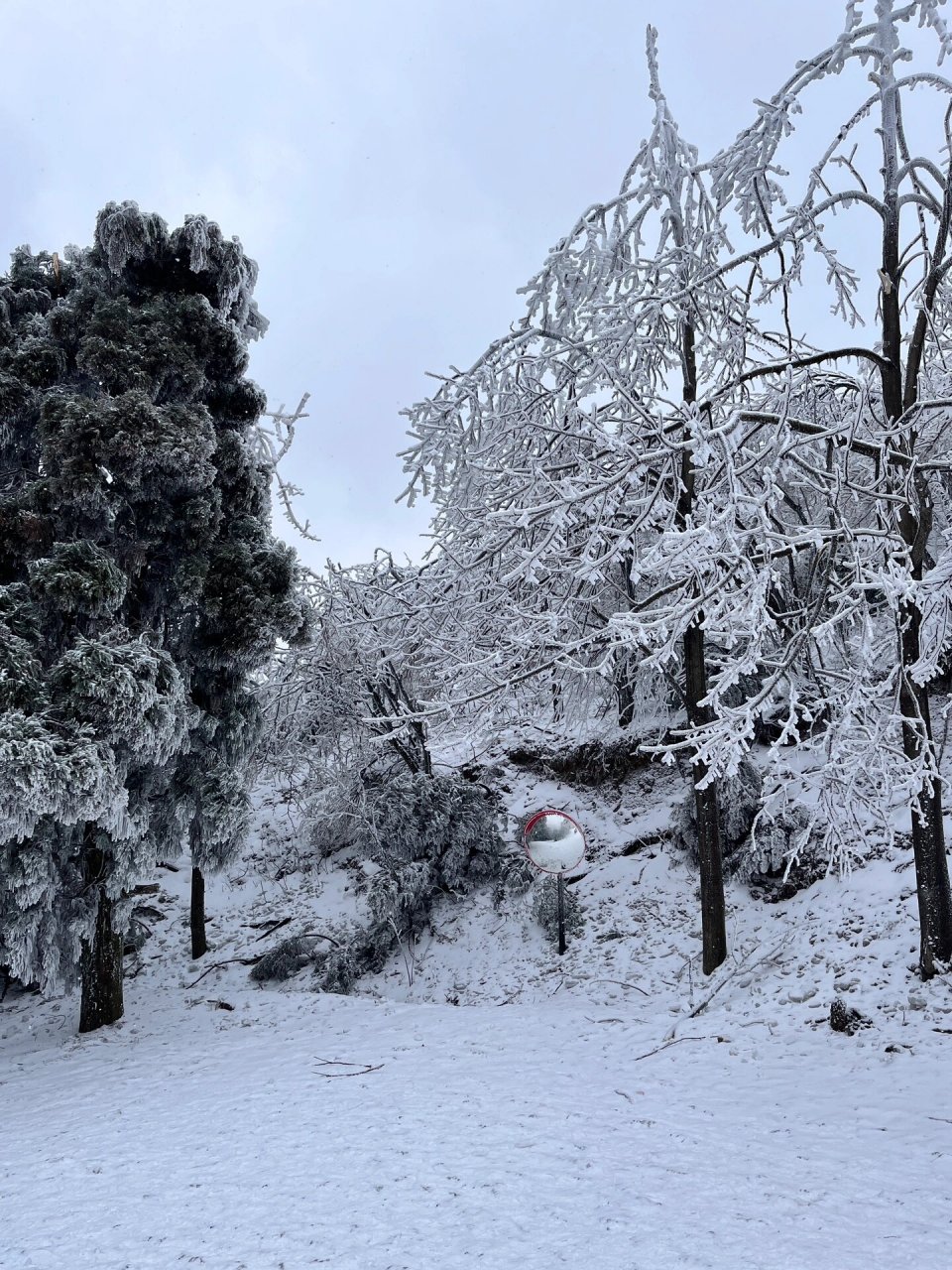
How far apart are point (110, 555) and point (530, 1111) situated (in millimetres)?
6353

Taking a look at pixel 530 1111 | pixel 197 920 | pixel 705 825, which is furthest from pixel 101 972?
pixel 705 825

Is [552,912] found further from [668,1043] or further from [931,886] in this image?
[931,886]

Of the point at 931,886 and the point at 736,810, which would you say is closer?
the point at 931,886

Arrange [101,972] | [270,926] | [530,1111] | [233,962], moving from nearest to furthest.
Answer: [530,1111] < [101,972] < [233,962] < [270,926]

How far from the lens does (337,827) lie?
42.2 ft

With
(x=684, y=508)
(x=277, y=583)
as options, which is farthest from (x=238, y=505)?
(x=684, y=508)

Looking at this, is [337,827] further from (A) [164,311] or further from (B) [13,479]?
(A) [164,311]

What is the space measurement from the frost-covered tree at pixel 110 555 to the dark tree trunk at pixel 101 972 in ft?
0.07

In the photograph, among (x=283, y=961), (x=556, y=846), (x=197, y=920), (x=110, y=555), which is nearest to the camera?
(x=110, y=555)

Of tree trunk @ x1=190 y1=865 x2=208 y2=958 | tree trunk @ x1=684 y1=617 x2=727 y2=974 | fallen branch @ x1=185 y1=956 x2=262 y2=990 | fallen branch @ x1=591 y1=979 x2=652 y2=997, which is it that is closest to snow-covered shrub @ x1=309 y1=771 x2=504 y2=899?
fallen branch @ x1=185 y1=956 x2=262 y2=990

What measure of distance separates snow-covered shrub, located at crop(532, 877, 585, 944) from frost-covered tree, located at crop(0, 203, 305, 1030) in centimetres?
482

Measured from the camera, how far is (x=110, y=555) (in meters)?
7.73

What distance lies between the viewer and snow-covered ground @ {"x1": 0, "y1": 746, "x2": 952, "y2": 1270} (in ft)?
10.7

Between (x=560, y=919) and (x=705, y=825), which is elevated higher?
(x=705, y=825)
